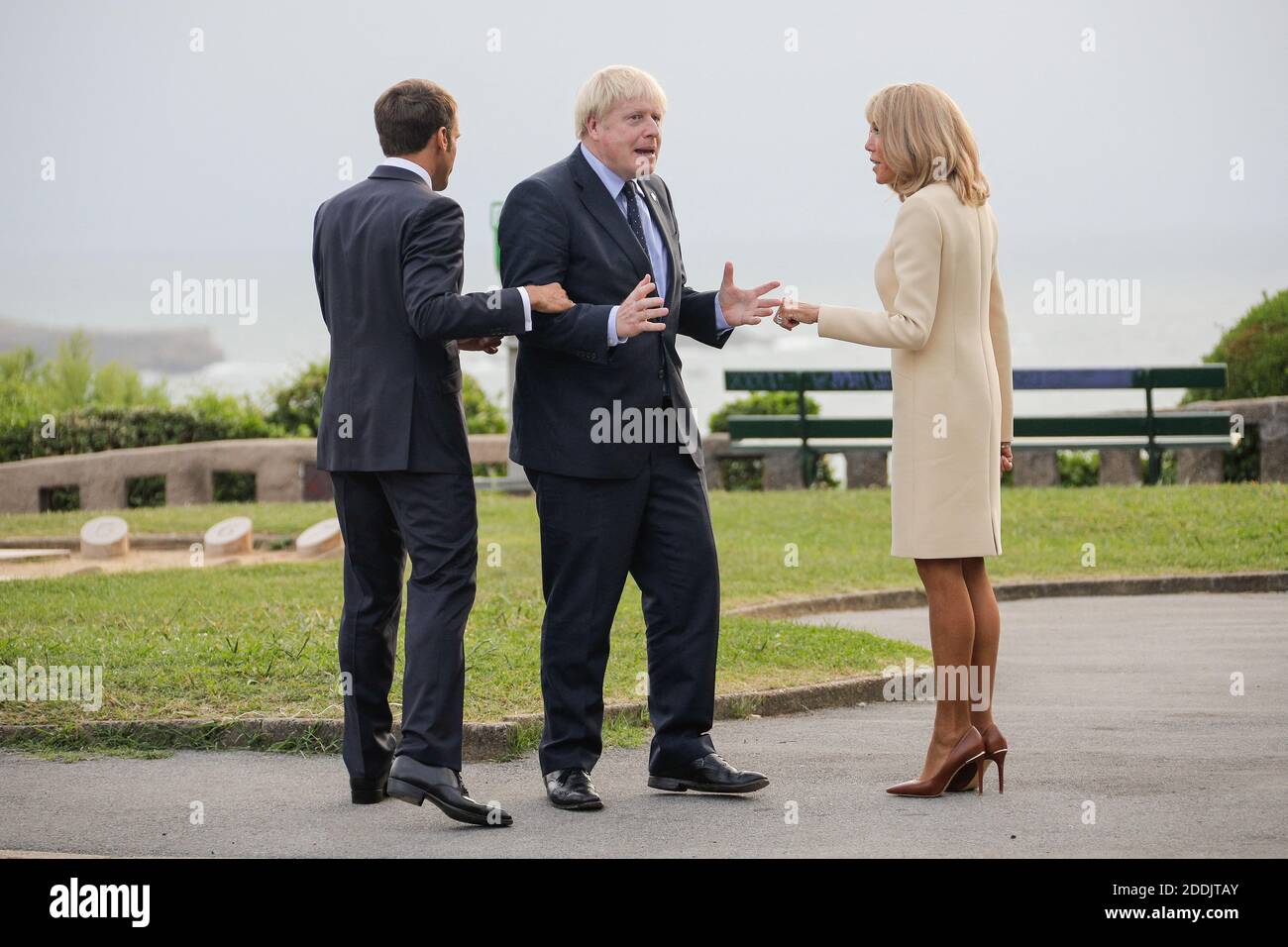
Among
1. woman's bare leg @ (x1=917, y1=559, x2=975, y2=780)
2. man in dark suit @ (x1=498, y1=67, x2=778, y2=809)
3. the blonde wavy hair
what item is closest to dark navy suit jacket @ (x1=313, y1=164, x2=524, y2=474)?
man in dark suit @ (x1=498, y1=67, x2=778, y2=809)

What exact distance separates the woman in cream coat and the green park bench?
41.0ft

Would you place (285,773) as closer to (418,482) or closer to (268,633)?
(418,482)

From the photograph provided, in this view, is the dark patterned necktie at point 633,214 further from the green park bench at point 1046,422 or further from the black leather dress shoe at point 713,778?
the green park bench at point 1046,422

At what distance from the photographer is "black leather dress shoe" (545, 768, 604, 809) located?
556 cm

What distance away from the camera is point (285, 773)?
6.27 metres

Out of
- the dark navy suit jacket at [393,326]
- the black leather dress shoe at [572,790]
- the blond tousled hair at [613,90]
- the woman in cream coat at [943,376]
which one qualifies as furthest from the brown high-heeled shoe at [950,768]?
the blond tousled hair at [613,90]

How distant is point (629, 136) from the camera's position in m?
5.58

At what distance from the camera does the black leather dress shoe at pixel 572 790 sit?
556 centimetres

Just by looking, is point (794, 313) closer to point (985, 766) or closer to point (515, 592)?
point (985, 766)

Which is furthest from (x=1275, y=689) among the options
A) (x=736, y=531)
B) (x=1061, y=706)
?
(x=736, y=531)

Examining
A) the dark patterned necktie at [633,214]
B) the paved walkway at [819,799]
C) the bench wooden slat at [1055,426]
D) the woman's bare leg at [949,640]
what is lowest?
the paved walkway at [819,799]

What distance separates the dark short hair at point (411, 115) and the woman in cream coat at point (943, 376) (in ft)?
4.32

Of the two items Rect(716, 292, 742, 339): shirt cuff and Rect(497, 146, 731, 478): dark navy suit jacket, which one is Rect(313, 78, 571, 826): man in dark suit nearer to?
Rect(497, 146, 731, 478): dark navy suit jacket

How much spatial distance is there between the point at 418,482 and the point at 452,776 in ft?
3.10
